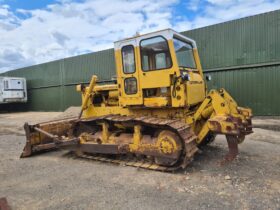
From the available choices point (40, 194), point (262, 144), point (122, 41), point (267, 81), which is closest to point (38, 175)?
point (40, 194)

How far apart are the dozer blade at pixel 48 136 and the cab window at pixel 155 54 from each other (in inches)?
98.2

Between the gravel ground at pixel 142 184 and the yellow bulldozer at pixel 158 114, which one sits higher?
the yellow bulldozer at pixel 158 114

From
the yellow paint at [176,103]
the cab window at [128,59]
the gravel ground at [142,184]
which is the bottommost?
the gravel ground at [142,184]

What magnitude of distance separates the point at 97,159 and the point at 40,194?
6.31 ft

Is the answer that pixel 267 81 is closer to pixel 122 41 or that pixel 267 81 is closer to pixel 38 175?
pixel 122 41

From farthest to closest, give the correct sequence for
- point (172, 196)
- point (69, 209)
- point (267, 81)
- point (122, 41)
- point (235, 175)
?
point (267, 81) → point (122, 41) → point (235, 175) → point (172, 196) → point (69, 209)

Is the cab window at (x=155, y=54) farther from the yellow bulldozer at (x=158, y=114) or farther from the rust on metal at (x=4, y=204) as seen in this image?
the rust on metal at (x=4, y=204)

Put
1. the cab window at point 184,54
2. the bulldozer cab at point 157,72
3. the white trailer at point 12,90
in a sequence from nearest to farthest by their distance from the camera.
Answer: the bulldozer cab at point 157,72 → the cab window at point 184,54 → the white trailer at point 12,90

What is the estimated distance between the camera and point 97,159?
233 inches

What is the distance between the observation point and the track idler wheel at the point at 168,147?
4.77 metres

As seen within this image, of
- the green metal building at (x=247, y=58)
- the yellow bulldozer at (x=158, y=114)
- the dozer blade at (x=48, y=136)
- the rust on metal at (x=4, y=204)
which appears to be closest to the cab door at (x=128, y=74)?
the yellow bulldozer at (x=158, y=114)

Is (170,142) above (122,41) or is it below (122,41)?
below

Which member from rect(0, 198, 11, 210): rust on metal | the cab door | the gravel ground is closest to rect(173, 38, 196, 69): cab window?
the cab door

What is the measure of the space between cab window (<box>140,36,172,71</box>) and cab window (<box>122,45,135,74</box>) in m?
0.24
